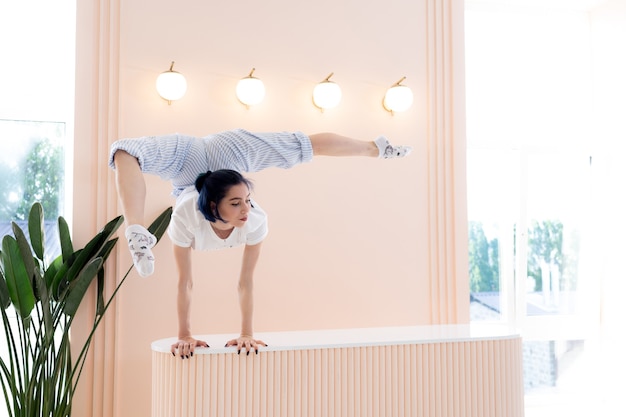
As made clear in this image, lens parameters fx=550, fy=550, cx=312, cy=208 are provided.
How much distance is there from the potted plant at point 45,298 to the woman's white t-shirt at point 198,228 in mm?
647

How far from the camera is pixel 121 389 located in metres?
3.03

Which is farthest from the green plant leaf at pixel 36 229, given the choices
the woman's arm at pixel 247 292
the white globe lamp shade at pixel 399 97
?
the white globe lamp shade at pixel 399 97

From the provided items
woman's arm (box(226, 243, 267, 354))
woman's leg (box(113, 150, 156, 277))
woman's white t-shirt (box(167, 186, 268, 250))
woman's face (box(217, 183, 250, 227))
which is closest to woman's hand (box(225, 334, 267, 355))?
woman's arm (box(226, 243, 267, 354))

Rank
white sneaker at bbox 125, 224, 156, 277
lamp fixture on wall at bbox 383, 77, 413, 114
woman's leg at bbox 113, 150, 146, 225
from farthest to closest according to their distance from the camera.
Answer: lamp fixture on wall at bbox 383, 77, 413, 114, woman's leg at bbox 113, 150, 146, 225, white sneaker at bbox 125, 224, 156, 277

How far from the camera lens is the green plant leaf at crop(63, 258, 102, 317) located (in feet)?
8.86

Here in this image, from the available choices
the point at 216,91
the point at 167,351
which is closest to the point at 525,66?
the point at 216,91

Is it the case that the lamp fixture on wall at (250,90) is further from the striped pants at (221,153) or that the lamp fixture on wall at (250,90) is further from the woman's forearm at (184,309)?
the woman's forearm at (184,309)

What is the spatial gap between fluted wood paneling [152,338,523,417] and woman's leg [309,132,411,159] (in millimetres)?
891

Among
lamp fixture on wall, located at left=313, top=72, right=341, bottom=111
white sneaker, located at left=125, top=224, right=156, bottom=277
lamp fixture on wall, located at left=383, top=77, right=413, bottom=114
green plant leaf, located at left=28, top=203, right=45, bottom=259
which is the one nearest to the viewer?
white sneaker, located at left=125, top=224, right=156, bottom=277

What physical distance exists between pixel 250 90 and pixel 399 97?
926mm

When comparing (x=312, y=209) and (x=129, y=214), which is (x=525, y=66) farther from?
(x=129, y=214)

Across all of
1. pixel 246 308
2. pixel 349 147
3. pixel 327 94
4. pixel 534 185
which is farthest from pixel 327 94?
pixel 534 185

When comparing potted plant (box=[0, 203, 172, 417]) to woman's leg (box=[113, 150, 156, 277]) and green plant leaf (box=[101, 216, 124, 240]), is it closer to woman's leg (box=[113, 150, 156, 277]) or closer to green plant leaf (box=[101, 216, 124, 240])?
green plant leaf (box=[101, 216, 124, 240])

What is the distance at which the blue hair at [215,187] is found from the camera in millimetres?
2025
